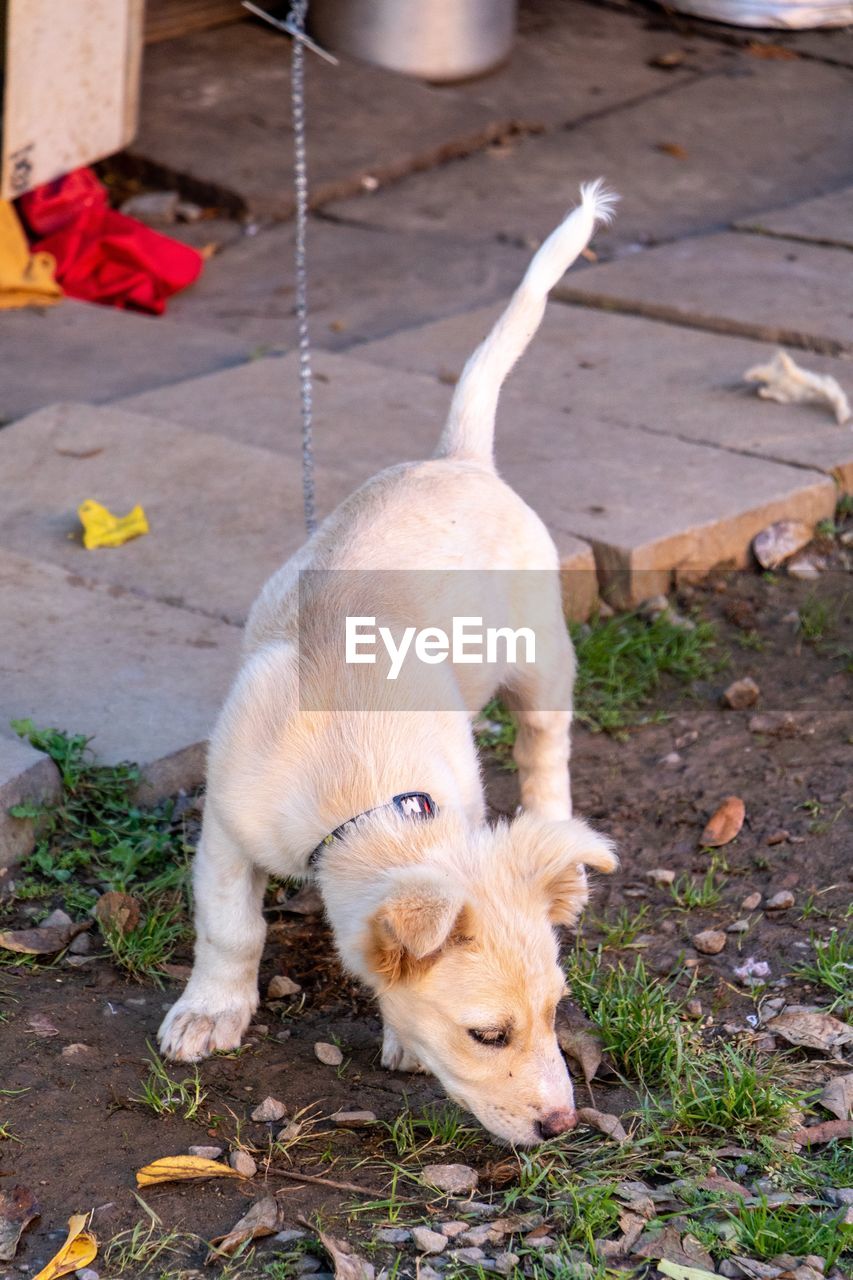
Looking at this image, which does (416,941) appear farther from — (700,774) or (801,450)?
(801,450)

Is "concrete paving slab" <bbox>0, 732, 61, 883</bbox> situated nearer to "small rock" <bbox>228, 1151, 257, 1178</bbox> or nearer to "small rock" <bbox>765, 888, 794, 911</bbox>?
"small rock" <bbox>228, 1151, 257, 1178</bbox>

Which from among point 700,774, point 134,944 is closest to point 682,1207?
point 134,944

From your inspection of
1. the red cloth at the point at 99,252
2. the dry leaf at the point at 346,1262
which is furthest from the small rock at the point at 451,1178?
the red cloth at the point at 99,252

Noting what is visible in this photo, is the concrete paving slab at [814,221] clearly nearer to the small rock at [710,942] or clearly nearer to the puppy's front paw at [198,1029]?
the small rock at [710,942]

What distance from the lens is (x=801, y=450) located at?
580 centimetres

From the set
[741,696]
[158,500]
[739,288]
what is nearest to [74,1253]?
[741,696]

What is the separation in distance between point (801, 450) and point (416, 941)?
3544 millimetres

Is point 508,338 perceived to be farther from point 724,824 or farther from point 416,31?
point 416,31

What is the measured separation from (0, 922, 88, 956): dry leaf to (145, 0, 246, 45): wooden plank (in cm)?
794

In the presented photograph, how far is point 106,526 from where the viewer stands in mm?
5008

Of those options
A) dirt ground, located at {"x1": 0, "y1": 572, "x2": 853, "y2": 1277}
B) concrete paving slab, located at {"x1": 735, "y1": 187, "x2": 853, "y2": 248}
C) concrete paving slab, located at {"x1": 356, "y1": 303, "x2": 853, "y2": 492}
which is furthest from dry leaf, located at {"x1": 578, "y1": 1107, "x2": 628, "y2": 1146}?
Answer: concrete paving slab, located at {"x1": 735, "y1": 187, "x2": 853, "y2": 248}

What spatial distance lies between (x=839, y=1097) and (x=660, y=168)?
7.25 metres

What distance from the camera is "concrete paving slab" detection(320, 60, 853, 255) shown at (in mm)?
8805

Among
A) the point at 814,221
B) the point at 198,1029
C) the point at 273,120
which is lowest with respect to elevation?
the point at 273,120
